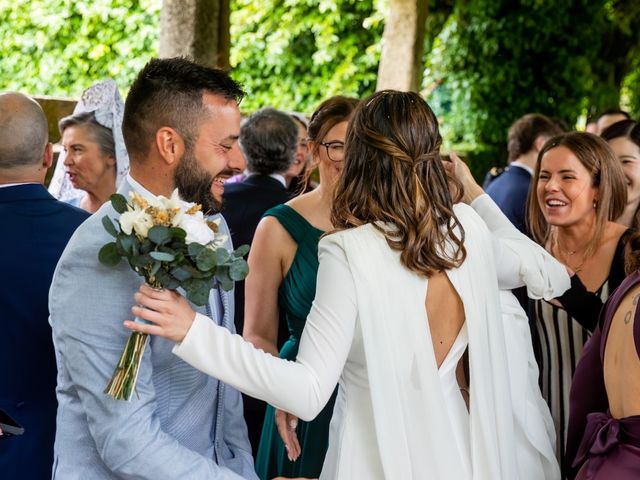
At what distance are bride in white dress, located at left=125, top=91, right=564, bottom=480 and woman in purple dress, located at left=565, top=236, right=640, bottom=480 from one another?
25 centimetres

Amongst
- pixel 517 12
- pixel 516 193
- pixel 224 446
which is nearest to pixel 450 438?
pixel 224 446

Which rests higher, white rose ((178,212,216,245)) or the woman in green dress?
white rose ((178,212,216,245))

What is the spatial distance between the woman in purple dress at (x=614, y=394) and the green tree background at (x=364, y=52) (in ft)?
35.4

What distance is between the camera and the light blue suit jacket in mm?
2006

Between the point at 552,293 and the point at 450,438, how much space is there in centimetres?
75

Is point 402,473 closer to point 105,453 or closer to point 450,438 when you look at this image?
point 450,438

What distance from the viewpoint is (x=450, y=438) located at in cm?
234

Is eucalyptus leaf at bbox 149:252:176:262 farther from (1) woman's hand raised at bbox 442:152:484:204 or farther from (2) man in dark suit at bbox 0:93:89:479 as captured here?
(1) woman's hand raised at bbox 442:152:484:204

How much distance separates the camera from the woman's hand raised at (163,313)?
195cm

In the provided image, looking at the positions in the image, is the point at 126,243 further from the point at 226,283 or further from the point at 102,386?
the point at 102,386

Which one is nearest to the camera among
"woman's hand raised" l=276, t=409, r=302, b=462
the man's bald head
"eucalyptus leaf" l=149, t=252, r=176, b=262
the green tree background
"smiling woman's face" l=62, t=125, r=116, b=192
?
"eucalyptus leaf" l=149, t=252, r=176, b=262

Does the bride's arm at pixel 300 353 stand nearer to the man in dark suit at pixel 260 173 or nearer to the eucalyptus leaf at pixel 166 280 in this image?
the eucalyptus leaf at pixel 166 280

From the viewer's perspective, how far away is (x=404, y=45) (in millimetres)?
9930

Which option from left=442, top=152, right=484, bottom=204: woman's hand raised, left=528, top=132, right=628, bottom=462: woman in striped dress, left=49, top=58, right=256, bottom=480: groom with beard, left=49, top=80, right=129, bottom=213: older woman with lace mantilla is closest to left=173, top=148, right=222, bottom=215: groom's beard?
left=49, top=58, right=256, bottom=480: groom with beard
